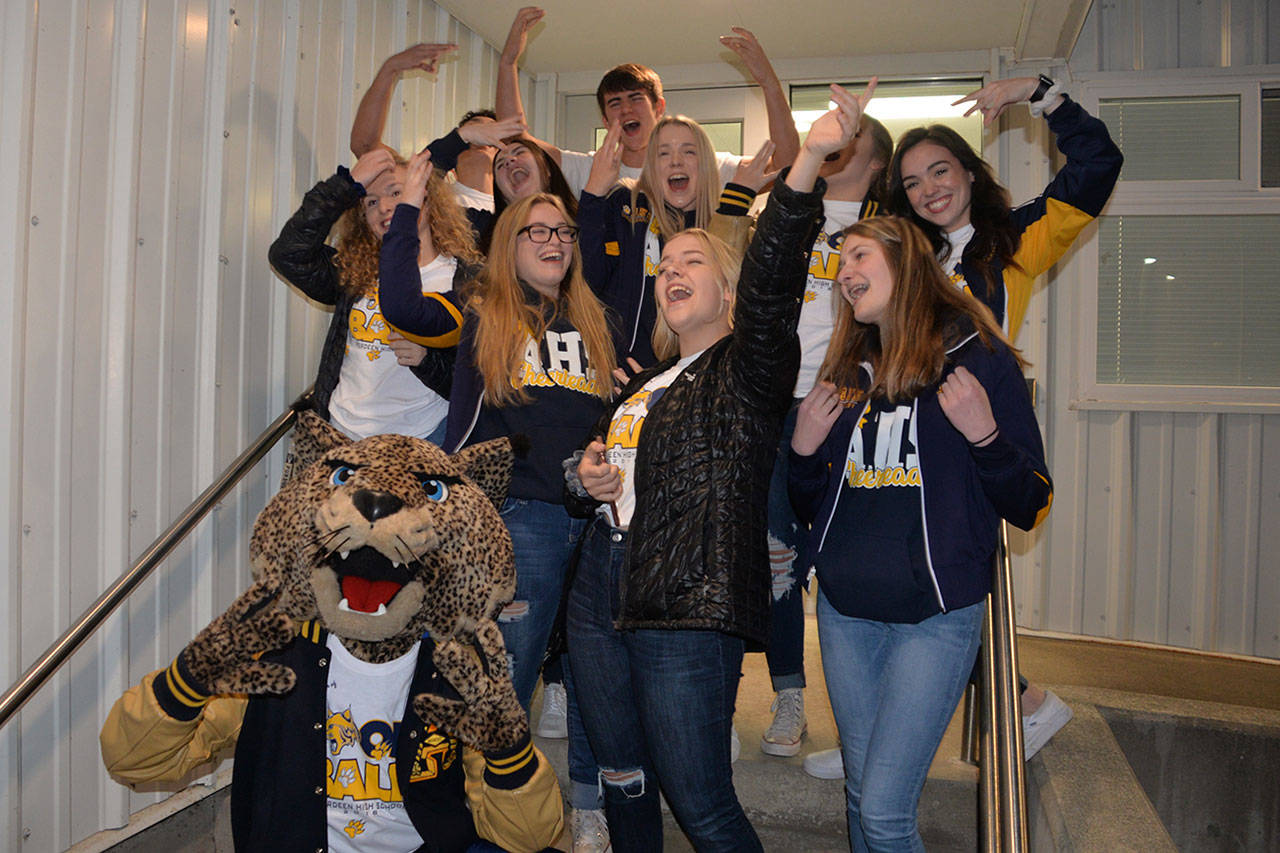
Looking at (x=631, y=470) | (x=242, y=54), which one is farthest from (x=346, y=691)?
(x=242, y=54)

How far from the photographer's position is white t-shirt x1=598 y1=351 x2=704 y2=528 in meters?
2.05

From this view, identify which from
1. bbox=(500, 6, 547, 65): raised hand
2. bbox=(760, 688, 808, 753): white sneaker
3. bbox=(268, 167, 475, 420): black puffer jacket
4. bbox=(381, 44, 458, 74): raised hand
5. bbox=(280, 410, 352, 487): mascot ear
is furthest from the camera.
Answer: bbox=(500, 6, 547, 65): raised hand

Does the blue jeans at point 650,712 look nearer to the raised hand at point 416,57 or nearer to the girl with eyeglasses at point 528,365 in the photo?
the girl with eyeglasses at point 528,365

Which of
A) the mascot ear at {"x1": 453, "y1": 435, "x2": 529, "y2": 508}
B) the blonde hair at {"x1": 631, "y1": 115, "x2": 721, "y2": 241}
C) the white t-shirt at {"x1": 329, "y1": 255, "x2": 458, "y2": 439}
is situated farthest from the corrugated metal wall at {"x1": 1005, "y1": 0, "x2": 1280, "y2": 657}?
the mascot ear at {"x1": 453, "y1": 435, "x2": 529, "y2": 508}

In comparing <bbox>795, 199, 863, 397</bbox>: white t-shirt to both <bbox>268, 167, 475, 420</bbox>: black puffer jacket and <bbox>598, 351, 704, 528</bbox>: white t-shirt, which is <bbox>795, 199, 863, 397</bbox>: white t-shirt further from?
<bbox>268, 167, 475, 420</bbox>: black puffer jacket


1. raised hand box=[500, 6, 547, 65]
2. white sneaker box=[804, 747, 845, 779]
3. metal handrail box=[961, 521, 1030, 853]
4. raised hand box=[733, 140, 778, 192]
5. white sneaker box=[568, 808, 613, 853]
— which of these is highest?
raised hand box=[500, 6, 547, 65]

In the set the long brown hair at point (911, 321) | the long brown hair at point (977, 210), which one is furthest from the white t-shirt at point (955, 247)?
the long brown hair at point (911, 321)

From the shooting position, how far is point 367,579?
149cm

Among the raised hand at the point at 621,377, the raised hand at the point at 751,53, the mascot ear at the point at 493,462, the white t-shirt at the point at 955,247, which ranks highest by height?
the raised hand at the point at 751,53

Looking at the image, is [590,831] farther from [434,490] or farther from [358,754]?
[434,490]

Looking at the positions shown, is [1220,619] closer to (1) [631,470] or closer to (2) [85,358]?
(1) [631,470]

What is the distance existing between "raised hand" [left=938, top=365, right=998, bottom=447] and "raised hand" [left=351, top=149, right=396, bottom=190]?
1.76 m

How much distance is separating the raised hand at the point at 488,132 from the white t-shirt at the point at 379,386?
0.40m

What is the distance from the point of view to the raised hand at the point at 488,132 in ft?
9.55
